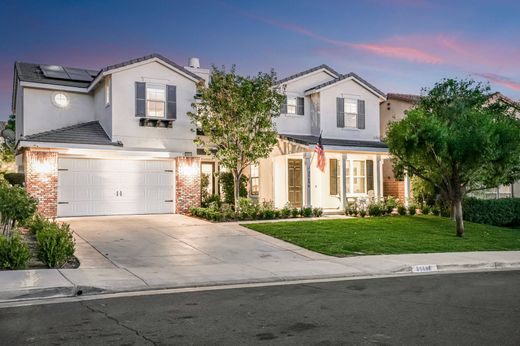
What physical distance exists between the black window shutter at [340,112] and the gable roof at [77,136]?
10.2 meters

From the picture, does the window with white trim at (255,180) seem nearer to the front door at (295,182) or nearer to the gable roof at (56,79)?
the front door at (295,182)

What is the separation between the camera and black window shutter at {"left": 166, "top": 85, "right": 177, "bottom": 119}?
22359mm

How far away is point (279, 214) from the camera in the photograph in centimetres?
2083

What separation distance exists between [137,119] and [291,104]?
7384 millimetres

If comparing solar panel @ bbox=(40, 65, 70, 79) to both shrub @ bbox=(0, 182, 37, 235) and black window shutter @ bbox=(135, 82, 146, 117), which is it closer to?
black window shutter @ bbox=(135, 82, 146, 117)

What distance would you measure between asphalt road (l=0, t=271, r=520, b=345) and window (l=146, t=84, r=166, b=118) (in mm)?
13949

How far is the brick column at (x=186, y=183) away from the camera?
73.3ft

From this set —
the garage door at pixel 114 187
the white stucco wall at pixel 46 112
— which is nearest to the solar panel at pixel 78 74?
the white stucco wall at pixel 46 112

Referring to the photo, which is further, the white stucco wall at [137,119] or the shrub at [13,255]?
the white stucco wall at [137,119]

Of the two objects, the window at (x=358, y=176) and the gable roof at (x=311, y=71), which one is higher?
the gable roof at (x=311, y=71)

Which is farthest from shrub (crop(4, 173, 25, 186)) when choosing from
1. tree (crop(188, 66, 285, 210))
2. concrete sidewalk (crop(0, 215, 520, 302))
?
tree (crop(188, 66, 285, 210))

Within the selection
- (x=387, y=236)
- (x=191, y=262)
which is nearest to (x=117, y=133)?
(x=191, y=262)

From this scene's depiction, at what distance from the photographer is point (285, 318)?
7.30m

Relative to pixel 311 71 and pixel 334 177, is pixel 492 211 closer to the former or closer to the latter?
pixel 334 177
